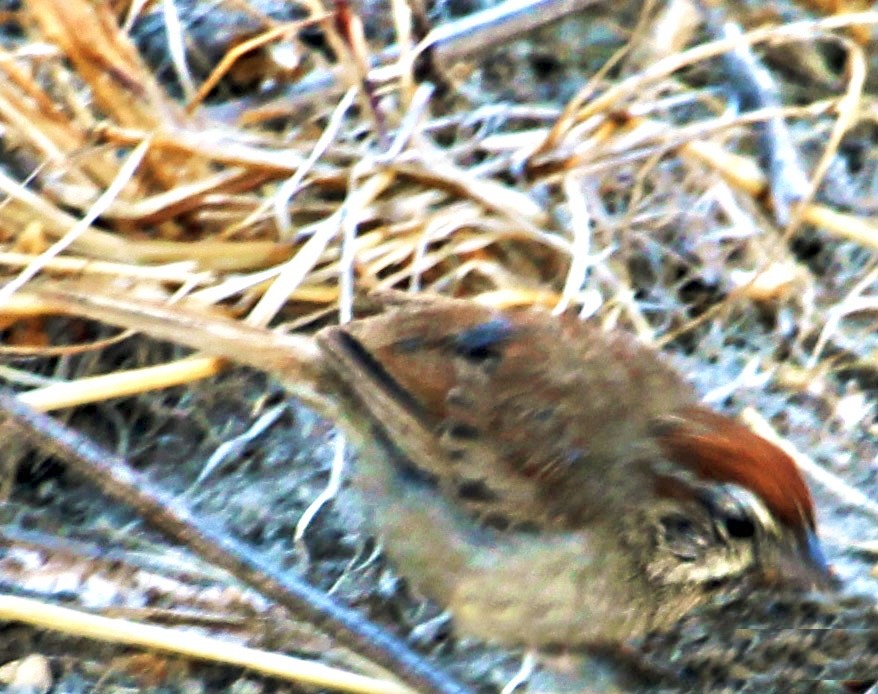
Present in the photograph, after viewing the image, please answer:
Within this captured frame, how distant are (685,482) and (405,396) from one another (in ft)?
1.90

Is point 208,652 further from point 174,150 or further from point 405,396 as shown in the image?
point 174,150

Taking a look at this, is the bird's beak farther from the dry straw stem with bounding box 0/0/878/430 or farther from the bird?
the dry straw stem with bounding box 0/0/878/430

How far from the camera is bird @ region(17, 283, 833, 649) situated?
7.20 ft

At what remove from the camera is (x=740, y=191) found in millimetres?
3275

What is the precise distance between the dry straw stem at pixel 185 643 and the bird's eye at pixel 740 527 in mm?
665

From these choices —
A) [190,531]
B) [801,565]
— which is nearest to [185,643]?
[190,531]

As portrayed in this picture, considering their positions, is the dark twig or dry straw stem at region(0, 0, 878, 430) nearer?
the dark twig

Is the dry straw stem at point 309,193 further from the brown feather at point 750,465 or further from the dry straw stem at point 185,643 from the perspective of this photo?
the brown feather at point 750,465

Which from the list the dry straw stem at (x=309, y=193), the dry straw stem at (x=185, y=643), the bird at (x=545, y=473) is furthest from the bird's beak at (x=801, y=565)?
the dry straw stem at (x=309, y=193)

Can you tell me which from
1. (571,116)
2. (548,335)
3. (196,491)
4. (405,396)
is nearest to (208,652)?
(196,491)

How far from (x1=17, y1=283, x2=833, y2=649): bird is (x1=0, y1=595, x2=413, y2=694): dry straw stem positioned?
0.88 feet

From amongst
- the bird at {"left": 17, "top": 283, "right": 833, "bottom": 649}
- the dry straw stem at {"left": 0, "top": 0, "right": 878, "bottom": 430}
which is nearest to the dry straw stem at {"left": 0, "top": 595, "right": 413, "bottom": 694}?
the bird at {"left": 17, "top": 283, "right": 833, "bottom": 649}

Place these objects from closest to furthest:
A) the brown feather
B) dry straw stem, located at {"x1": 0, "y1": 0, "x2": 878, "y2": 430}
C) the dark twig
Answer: the dark twig < the brown feather < dry straw stem, located at {"x1": 0, "y1": 0, "x2": 878, "y2": 430}

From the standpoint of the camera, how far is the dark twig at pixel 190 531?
5.82 ft
